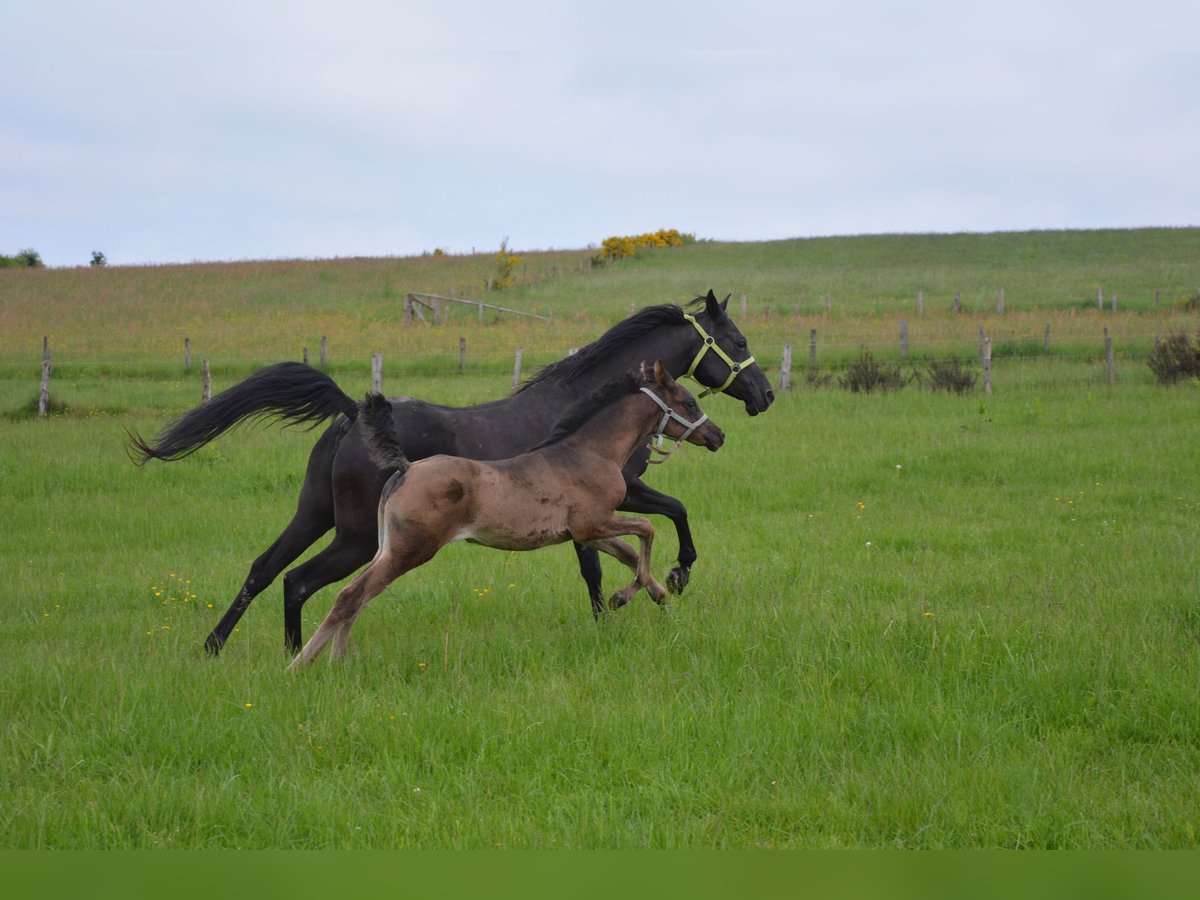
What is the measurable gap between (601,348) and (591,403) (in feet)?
3.05

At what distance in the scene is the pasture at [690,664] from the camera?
4234 millimetres

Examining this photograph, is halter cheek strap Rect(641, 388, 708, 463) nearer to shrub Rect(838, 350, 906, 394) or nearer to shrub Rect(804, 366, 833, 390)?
shrub Rect(838, 350, 906, 394)

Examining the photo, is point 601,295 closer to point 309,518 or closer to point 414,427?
point 414,427

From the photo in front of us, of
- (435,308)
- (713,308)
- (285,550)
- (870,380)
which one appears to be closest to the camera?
(285,550)

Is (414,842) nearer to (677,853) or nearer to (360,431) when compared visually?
(677,853)

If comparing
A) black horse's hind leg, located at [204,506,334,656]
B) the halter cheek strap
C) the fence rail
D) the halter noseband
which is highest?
the fence rail

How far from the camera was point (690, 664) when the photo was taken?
610cm

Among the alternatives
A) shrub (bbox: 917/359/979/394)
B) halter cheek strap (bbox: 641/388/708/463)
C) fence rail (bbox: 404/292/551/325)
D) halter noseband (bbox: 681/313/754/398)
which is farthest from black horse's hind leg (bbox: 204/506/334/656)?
fence rail (bbox: 404/292/551/325)

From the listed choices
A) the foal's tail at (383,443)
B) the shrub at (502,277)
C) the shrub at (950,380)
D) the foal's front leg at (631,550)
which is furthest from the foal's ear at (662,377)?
the shrub at (502,277)

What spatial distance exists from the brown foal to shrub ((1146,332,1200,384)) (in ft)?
57.6

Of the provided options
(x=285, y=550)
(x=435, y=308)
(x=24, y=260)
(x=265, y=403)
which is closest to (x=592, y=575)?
(x=285, y=550)

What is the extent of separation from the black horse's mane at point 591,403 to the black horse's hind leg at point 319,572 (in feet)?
4.19

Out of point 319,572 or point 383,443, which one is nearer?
point 383,443

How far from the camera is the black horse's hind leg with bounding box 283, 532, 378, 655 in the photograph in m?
6.80
